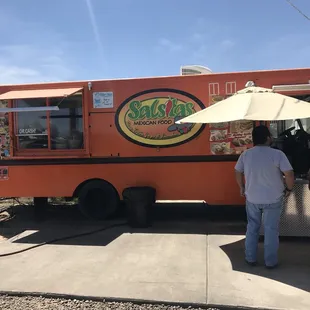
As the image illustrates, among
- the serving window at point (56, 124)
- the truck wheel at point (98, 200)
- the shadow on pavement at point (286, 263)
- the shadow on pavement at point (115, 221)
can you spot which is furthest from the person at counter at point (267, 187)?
the serving window at point (56, 124)

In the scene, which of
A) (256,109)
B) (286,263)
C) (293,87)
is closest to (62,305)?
(286,263)

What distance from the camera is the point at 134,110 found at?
277 inches

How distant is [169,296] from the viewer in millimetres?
3994

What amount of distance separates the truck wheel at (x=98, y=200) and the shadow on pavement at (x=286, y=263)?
2470 millimetres

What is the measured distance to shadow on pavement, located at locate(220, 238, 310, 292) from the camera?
4332mm

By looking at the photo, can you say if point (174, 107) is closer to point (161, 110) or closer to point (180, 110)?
point (180, 110)

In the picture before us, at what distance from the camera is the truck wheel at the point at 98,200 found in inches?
285

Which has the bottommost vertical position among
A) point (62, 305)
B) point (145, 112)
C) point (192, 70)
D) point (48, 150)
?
point (62, 305)

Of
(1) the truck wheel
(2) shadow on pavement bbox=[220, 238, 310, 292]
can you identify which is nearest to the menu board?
(2) shadow on pavement bbox=[220, 238, 310, 292]

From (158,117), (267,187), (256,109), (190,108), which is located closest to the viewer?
(267,187)

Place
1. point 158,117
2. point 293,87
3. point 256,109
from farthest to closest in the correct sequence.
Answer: point 158,117 → point 293,87 → point 256,109

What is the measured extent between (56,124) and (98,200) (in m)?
1.65

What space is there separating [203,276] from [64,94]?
3.93 metres

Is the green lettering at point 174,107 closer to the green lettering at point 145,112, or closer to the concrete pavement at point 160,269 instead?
the green lettering at point 145,112
